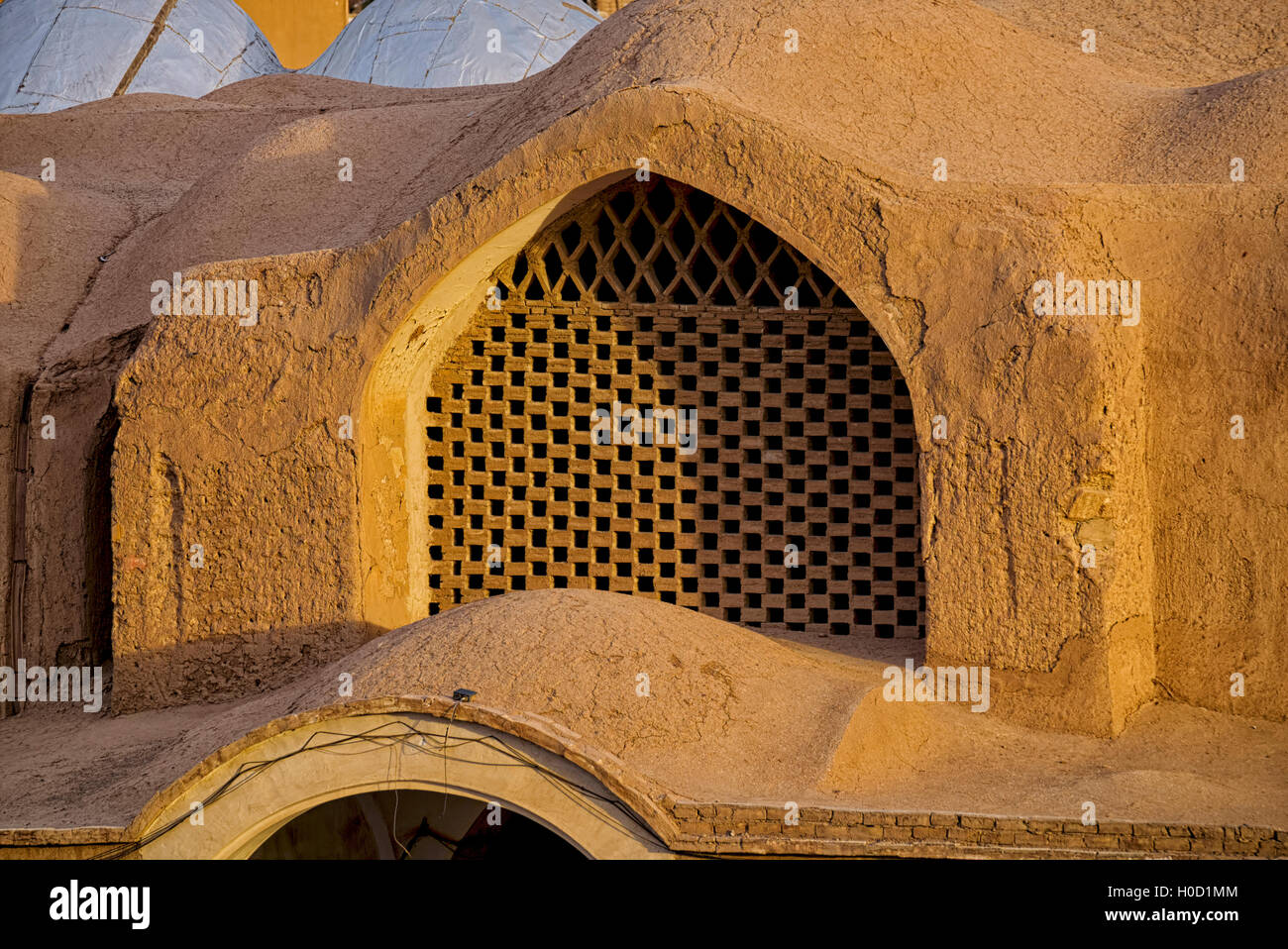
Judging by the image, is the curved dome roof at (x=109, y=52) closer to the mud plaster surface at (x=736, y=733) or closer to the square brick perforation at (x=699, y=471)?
the square brick perforation at (x=699, y=471)

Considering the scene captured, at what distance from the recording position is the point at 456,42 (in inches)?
521

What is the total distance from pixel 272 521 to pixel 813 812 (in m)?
3.21

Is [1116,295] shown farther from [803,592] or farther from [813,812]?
[813,812]

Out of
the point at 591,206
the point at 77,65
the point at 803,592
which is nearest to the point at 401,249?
the point at 591,206

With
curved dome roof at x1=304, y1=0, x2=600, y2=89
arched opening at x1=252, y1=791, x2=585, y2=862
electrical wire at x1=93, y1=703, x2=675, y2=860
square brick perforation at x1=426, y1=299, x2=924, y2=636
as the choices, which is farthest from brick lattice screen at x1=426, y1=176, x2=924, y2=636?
curved dome roof at x1=304, y1=0, x2=600, y2=89

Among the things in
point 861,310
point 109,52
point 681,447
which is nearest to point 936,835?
point 861,310

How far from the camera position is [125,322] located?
26.2 feet

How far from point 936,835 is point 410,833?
440 centimetres

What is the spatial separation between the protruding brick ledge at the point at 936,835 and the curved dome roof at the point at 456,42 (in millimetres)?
9262

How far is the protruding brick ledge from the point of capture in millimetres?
4859

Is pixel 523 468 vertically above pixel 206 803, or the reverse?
pixel 523 468

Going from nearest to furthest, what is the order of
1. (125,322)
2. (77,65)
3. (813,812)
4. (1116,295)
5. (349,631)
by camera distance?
1. (813,812)
2. (1116,295)
3. (349,631)
4. (125,322)
5. (77,65)

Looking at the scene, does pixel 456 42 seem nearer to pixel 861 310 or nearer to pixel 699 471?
pixel 699 471

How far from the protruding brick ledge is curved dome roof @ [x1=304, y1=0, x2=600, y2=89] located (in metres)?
9.26
